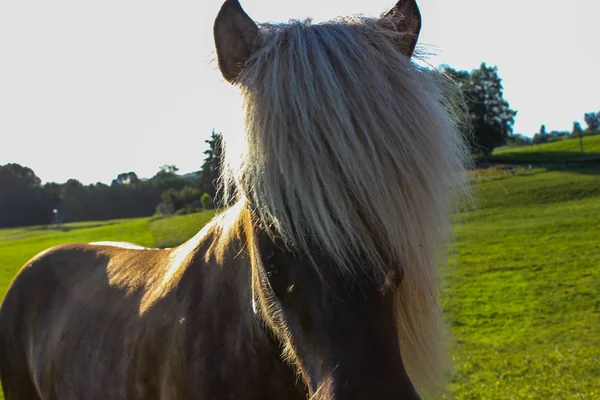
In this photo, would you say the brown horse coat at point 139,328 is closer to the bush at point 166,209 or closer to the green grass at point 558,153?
the bush at point 166,209

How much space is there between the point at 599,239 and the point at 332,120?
73.3ft

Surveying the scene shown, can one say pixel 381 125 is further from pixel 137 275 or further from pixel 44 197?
pixel 44 197

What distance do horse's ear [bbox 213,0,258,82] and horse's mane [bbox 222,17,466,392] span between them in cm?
5

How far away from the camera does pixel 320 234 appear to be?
1.40 metres

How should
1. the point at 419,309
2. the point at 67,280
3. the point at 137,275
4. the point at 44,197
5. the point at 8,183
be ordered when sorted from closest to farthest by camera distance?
the point at 419,309 → the point at 137,275 → the point at 67,280 → the point at 8,183 → the point at 44,197

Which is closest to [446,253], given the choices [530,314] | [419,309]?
[419,309]

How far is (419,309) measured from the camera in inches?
66.2

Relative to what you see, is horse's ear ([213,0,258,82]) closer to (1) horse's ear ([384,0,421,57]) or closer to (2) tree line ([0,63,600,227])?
(1) horse's ear ([384,0,421,57])

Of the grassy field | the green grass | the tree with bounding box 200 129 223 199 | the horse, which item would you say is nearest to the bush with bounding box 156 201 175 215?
the grassy field

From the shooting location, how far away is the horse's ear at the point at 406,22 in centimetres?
179

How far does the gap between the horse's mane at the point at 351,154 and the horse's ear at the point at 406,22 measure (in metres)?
0.09

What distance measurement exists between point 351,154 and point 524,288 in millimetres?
15584

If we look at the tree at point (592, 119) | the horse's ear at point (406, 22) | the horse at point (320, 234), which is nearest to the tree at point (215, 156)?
the horse at point (320, 234)

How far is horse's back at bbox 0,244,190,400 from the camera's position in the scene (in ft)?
7.23
